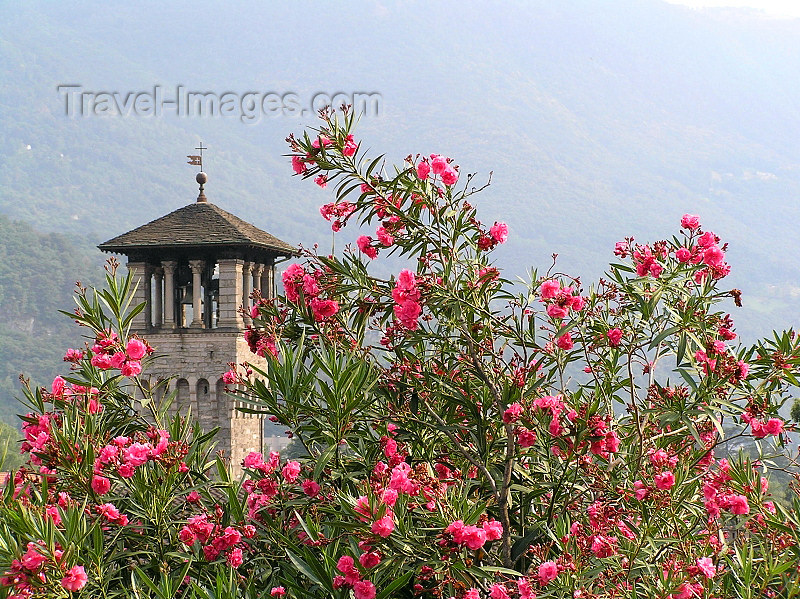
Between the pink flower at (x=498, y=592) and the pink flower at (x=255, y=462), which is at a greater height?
the pink flower at (x=255, y=462)

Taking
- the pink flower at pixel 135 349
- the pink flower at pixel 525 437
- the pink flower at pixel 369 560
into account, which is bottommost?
the pink flower at pixel 369 560

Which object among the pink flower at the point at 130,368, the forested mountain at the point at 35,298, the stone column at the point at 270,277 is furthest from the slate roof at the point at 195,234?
the forested mountain at the point at 35,298

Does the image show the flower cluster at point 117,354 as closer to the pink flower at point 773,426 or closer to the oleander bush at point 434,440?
the oleander bush at point 434,440

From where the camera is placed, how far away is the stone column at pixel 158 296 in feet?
82.5

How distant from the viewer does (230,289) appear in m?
24.7

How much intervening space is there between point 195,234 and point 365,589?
72.2ft

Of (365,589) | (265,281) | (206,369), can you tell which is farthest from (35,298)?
(365,589)

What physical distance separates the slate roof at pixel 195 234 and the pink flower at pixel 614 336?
19119 mm

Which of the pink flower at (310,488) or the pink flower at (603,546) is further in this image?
the pink flower at (310,488)

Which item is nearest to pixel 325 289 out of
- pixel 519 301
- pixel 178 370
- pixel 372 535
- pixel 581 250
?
pixel 519 301

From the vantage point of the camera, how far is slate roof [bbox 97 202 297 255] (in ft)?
81.1

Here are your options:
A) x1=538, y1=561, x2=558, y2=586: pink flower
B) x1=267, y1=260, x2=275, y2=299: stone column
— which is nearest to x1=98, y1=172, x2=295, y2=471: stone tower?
x1=267, y1=260, x2=275, y2=299: stone column

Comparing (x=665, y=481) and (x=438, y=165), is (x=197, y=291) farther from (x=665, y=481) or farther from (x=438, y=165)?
(x=665, y=481)

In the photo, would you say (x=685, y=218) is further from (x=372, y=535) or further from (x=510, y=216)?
(x=510, y=216)
